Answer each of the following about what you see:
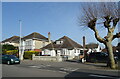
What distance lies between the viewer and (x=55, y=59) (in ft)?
91.5

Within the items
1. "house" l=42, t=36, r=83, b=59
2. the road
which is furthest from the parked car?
"house" l=42, t=36, r=83, b=59

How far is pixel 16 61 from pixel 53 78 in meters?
13.1

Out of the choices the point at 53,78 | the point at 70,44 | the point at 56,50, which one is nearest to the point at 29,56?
the point at 56,50

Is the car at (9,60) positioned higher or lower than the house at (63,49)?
lower

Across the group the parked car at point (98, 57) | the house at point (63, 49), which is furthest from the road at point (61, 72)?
the house at point (63, 49)

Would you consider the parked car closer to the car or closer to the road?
the road

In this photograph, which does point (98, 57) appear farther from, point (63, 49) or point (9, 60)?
point (63, 49)

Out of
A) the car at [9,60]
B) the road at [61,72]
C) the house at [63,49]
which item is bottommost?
the road at [61,72]

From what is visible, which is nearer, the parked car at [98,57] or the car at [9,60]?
the car at [9,60]

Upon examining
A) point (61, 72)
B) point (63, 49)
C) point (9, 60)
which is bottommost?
point (61, 72)

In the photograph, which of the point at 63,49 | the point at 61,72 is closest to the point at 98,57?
the point at 61,72

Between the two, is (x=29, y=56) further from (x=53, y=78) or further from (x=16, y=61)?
(x=53, y=78)

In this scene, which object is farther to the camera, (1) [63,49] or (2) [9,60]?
(1) [63,49]

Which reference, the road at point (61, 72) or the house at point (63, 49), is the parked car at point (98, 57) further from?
the house at point (63, 49)
